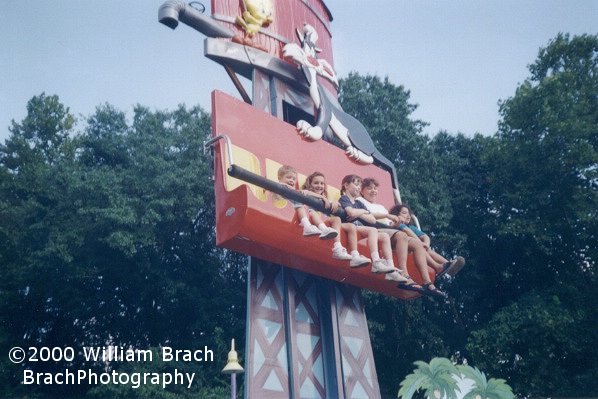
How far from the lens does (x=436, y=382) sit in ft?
25.5

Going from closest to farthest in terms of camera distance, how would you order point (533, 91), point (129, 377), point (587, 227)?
point (129, 377) → point (587, 227) → point (533, 91)

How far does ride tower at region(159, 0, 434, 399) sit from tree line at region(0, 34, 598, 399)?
23.1 feet

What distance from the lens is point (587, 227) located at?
16.9 meters

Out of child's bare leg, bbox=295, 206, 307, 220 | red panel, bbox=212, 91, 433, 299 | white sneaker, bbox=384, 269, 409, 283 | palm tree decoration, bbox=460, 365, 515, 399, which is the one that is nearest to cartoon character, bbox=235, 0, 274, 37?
red panel, bbox=212, 91, 433, 299

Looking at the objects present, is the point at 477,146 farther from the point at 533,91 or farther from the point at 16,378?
the point at 16,378

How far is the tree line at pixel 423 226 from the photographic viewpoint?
16547mm

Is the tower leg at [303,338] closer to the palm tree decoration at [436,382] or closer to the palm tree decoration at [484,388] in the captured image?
the palm tree decoration at [436,382]

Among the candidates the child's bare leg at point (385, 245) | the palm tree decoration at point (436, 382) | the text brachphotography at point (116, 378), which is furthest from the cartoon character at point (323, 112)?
the text brachphotography at point (116, 378)

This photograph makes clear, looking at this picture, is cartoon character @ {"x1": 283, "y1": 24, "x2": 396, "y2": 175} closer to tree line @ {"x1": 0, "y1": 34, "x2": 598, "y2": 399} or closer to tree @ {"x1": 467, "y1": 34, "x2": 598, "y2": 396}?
tree line @ {"x1": 0, "y1": 34, "x2": 598, "y2": 399}

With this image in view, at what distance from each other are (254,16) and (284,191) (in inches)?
149

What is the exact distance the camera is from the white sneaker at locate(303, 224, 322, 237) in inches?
315

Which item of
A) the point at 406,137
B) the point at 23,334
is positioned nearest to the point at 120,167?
the point at 23,334

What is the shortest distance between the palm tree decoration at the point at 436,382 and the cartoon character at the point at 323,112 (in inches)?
158

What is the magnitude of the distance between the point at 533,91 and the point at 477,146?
311cm
